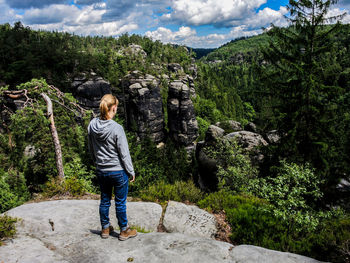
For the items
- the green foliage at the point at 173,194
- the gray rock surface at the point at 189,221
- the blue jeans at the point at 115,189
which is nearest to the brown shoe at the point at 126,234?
the blue jeans at the point at 115,189

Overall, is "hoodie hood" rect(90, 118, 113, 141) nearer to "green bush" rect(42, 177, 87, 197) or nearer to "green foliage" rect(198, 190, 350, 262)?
"green foliage" rect(198, 190, 350, 262)

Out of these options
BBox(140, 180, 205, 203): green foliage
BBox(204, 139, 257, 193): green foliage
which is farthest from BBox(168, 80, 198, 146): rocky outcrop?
BBox(140, 180, 205, 203): green foliage

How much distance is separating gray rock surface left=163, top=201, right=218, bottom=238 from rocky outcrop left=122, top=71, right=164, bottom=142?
34.4 metres

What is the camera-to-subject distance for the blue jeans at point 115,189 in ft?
11.5

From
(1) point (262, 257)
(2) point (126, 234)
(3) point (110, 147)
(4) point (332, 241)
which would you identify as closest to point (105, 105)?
(3) point (110, 147)

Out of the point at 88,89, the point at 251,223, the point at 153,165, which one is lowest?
the point at 153,165

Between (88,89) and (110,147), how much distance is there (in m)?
32.0

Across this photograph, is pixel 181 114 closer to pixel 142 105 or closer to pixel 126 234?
pixel 142 105

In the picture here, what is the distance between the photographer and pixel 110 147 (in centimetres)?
350

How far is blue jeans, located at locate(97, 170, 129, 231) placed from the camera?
351 centimetres

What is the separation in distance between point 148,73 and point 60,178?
4377 cm

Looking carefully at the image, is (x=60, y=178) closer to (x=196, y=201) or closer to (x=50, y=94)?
(x=50, y=94)

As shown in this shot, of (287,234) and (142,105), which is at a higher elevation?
(142,105)

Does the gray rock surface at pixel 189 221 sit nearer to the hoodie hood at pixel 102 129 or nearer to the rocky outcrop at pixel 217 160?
the hoodie hood at pixel 102 129
